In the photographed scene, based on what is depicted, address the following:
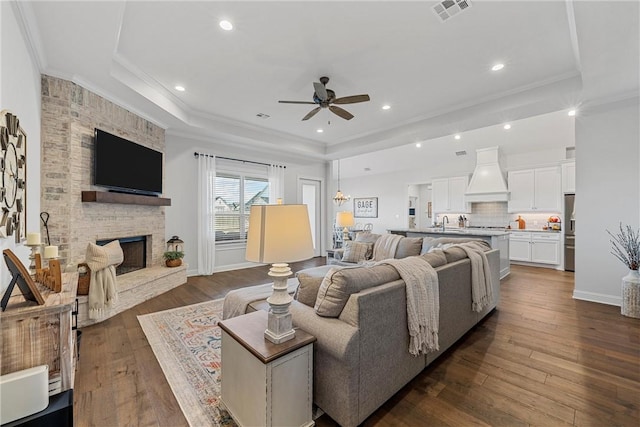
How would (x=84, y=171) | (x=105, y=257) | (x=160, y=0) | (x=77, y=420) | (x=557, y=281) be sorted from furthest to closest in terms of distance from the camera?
(x=557, y=281)
(x=84, y=171)
(x=105, y=257)
(x=160, y=0)
(x=77, y=420)

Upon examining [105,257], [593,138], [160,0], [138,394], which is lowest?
[138,394]

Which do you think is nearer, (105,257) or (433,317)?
(433,317)

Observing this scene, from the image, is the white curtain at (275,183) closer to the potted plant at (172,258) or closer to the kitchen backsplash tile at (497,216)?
the potted plant at (172,258)

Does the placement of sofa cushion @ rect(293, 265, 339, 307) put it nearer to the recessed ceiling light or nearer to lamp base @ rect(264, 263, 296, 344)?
lamp base @ rect(264, 263, 296, 344)

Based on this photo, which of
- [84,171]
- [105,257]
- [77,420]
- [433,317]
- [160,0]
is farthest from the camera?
[84,171]

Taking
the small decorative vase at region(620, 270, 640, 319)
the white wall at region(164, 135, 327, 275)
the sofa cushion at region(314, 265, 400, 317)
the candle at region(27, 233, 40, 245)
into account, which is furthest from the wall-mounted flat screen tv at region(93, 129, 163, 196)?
the small decorative vase at region(620, 270, 640, 319)

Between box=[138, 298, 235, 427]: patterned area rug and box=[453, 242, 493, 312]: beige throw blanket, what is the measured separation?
8.23ft

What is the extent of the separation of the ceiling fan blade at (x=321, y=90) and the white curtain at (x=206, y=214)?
3.15 metres

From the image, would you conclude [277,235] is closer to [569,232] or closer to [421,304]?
[421,304]

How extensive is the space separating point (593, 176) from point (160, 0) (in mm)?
5629

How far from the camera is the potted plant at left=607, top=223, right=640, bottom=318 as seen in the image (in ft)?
10.9

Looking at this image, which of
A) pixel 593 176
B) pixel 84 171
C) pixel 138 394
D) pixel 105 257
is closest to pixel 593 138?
pixel 593 176

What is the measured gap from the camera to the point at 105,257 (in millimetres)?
3121

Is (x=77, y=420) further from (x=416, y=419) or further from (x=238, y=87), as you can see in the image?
(x=238, y=87)
